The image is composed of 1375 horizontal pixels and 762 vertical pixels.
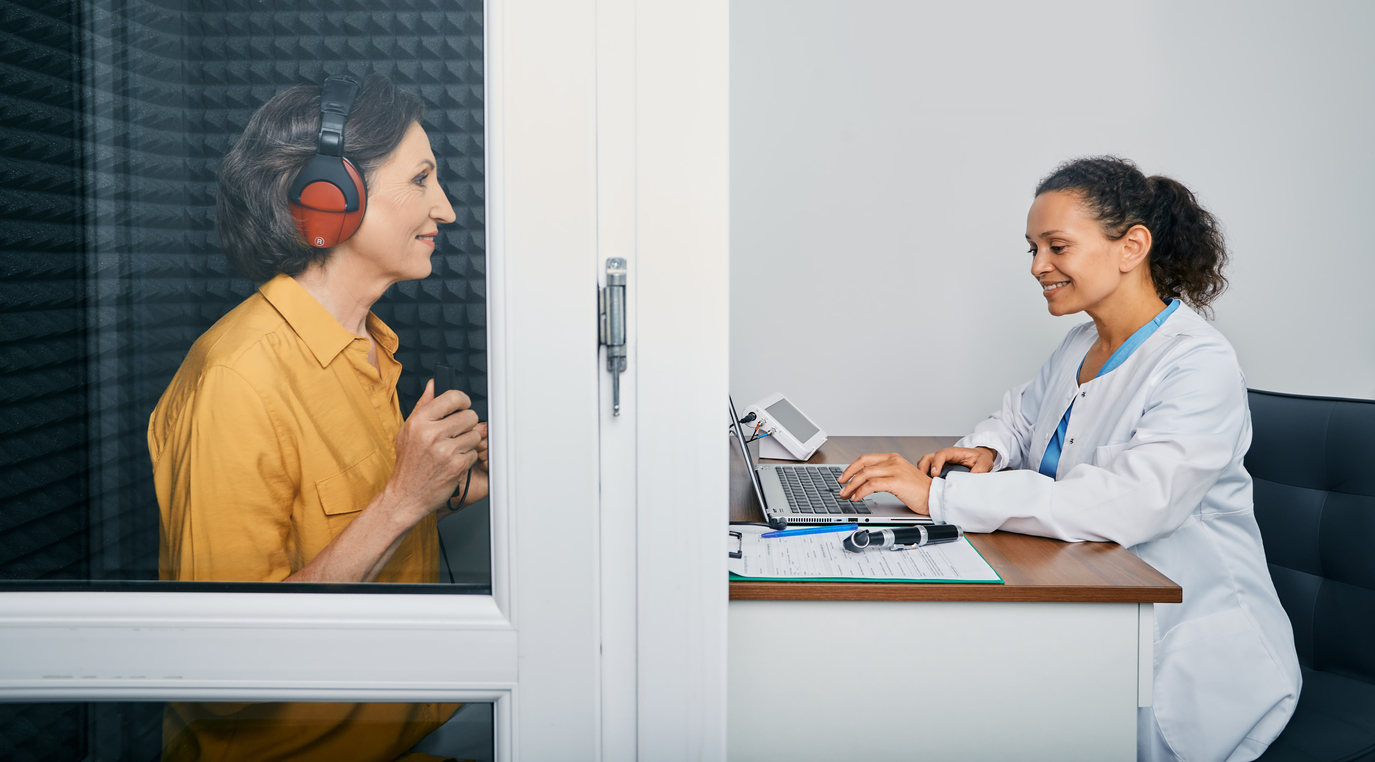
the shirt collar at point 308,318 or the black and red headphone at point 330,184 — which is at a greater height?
the black and red headphone at point 330,184

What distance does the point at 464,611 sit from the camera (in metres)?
0.77

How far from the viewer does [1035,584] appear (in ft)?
3.22

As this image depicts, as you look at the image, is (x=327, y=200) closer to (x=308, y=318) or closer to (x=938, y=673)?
(x=308, y=318)

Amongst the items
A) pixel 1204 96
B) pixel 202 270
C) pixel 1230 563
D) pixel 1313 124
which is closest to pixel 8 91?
pixel 202 270

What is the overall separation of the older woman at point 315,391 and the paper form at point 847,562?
1.43 feet

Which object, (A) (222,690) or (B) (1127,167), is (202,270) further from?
(B) (1127,167)

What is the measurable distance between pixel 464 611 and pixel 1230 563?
119 cm

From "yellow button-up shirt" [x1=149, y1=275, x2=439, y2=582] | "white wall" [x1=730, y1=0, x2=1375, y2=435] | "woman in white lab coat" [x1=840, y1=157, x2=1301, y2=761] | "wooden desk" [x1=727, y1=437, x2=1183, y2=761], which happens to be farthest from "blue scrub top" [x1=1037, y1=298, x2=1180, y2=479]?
"yellow button-up shirt" [x1=149, y1=275, x2=439, y2=582]

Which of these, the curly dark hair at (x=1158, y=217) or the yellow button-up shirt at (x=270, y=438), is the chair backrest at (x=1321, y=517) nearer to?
the curly dark hair at (x=1158, y=217)

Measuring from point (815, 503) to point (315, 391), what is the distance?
855 mm

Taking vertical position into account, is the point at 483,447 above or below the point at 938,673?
above

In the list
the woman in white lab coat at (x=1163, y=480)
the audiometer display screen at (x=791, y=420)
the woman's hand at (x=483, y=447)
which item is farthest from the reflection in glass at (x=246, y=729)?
the audiometer display screen at (x=791, y=420)

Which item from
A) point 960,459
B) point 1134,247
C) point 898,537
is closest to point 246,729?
point 898,537

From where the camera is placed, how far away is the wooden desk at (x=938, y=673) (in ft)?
3.23
